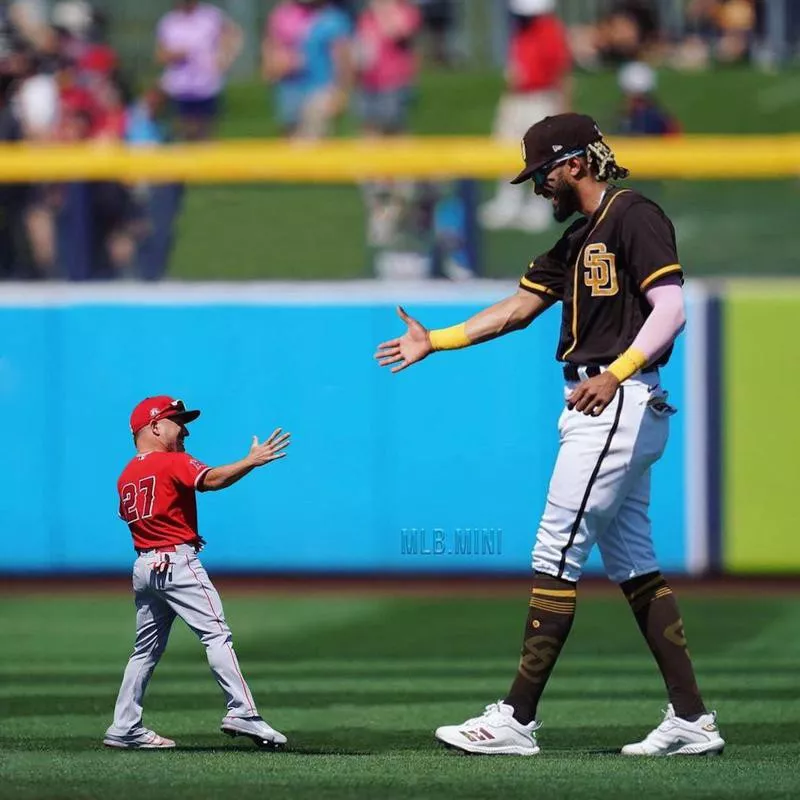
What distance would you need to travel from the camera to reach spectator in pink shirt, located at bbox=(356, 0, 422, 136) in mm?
15656

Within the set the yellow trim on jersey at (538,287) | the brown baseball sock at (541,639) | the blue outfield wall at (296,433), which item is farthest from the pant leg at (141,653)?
the blue outfield wall at (296,433)

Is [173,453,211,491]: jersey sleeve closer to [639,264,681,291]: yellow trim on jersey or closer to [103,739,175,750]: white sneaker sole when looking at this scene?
[103,739,175,750]: white sneaker sole

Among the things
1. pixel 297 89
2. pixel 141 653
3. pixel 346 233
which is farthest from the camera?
pixel 297 89

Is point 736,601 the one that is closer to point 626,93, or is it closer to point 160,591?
point 160,591

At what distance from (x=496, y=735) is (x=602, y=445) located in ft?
3.05

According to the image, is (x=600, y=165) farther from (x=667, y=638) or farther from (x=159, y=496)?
(x=159, y=496)

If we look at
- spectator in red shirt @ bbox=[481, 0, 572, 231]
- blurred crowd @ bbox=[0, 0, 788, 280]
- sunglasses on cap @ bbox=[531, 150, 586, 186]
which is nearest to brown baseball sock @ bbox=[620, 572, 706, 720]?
sunglasses on cap @ bbox=[531, 150, 586, 186]

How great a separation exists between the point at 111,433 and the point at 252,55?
1238cm

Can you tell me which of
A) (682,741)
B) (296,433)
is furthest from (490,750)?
(296,433)

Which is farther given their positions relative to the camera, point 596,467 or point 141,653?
point 141,653

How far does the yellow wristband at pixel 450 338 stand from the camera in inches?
238

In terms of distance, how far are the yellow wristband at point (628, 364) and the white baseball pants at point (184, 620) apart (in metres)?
1.41

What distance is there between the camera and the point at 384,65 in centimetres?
1559

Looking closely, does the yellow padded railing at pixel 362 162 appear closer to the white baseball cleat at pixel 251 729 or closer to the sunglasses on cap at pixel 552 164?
the sunglasses on cap at pixel 552 164
